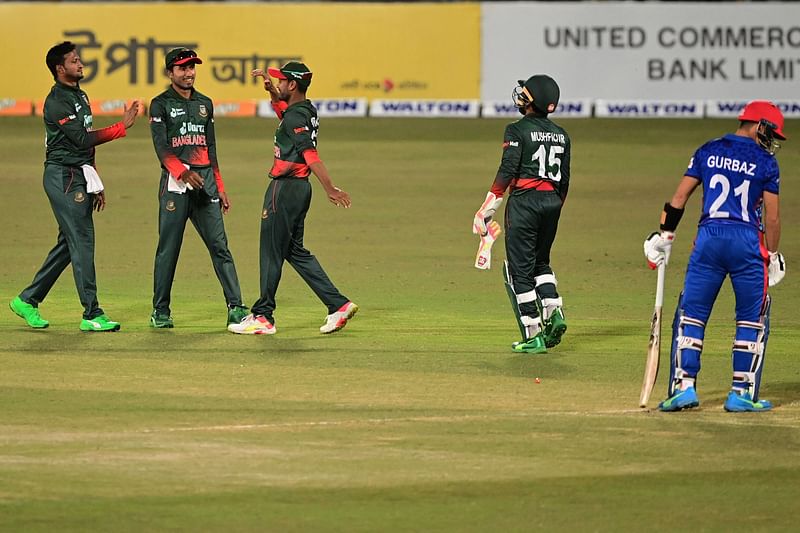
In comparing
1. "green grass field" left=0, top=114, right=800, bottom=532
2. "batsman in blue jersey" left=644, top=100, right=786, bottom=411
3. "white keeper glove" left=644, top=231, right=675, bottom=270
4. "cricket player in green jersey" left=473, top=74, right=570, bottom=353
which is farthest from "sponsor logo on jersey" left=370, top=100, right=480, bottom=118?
"batsman in blue jersey" left=644, top=100, right=786, bottom=411

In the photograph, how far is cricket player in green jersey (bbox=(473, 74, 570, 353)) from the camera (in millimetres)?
12117

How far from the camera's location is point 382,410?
400 inches

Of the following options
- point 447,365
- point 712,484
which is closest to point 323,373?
point 447,365

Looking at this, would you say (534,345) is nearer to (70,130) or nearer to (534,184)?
(534,184)

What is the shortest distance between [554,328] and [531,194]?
3.44ft

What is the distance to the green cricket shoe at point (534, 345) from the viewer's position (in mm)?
12297

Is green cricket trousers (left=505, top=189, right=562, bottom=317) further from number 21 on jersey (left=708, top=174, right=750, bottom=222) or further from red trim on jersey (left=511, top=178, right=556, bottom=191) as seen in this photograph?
number 21 on jersey (left=708, top=174, right=750, bottom=222)

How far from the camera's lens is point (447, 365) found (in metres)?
11.8

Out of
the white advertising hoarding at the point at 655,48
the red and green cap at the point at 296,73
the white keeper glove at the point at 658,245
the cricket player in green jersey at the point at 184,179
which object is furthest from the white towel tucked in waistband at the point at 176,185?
the white advertising hoarding at the point at 655,48

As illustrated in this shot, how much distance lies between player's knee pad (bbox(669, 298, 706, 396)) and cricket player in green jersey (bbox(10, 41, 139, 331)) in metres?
4.91

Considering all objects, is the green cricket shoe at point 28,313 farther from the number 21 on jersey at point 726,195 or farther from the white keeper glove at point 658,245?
the number 21 on jersey at point 726,195

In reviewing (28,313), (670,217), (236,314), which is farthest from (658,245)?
(28,313)

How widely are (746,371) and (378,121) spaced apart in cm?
2442

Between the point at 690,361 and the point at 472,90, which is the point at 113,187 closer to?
the point at 472,90
